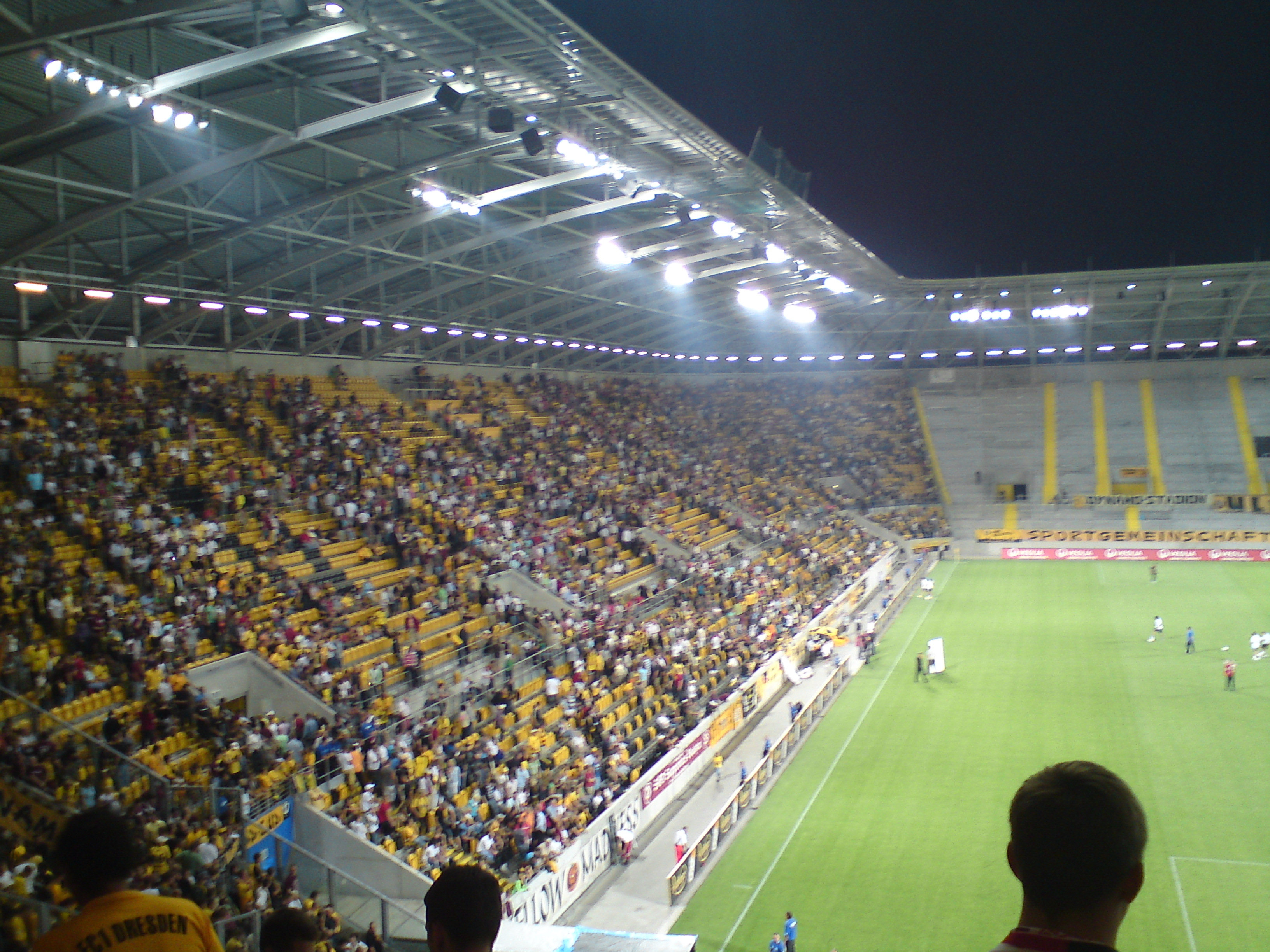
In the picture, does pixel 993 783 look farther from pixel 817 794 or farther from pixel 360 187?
pixel 360 187

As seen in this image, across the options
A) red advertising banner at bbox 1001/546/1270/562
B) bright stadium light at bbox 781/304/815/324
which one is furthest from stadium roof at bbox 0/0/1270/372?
red advertising banner at bbox 1001/546/1270/562

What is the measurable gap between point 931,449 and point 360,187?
149ft

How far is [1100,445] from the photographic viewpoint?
178ft

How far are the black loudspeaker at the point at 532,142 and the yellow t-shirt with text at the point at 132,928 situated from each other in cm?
1711

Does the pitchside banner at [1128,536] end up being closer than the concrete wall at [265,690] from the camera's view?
No

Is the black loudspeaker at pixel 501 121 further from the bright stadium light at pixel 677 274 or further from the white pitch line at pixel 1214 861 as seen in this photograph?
the white pitch line at pixel 1214 861

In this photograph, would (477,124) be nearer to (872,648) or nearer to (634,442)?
(872,648)

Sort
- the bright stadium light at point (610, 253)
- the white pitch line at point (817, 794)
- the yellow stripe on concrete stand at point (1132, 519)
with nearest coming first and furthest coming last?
the white pitch line at point (817, 794) → the bright stadium light at point (610, 253) → the yellow stripe on concrete stand at point (1132, 519)

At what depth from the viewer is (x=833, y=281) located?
41281 mm

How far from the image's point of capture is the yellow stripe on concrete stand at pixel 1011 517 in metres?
50.7

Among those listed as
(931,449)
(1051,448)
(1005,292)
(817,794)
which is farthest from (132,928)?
(1051,448)

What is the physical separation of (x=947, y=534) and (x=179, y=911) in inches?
2021

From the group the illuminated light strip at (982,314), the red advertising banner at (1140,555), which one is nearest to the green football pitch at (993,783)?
the red advertising banner at (1140,555)

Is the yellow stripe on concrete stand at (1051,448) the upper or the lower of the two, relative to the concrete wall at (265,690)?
upper
